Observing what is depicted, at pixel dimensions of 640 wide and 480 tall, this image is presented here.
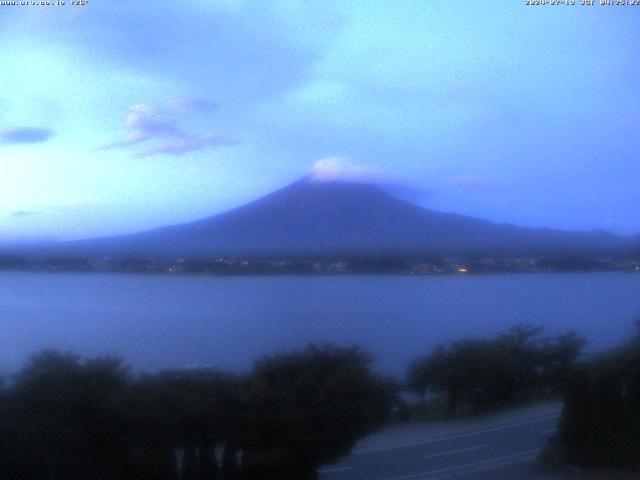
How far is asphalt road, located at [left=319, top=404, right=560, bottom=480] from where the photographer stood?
542 cm

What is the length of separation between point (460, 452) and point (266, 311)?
1596mm

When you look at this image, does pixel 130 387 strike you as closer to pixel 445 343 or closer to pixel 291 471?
pixel 291 471

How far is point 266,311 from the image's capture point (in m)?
5.63

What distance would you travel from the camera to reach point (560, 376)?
5914mm

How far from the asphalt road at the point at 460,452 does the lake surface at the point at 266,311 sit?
52 cm

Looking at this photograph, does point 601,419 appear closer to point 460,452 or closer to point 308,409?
point 460,452

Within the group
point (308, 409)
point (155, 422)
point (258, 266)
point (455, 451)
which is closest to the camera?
point (155, 422)

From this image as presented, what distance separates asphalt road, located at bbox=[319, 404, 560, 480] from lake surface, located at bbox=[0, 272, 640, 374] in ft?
1.71

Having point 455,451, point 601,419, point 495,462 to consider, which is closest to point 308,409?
point 455,451

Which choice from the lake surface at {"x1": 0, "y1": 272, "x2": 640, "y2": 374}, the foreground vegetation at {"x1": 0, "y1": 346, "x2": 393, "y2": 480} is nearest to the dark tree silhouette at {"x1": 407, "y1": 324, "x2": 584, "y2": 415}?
the lake surface at {"x1": 0, "y1": 272, "x2": 640, "y2": 374}

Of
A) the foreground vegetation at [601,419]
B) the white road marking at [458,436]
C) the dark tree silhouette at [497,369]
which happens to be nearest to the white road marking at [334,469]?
the white road marking at [458,436]

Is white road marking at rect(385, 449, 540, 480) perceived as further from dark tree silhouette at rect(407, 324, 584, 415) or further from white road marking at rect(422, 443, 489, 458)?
dark tree silhouette at rect(407, 324, 584, 415)

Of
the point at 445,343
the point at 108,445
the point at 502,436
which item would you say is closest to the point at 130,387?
the point at 108,445

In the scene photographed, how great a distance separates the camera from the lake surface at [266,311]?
5.41m
